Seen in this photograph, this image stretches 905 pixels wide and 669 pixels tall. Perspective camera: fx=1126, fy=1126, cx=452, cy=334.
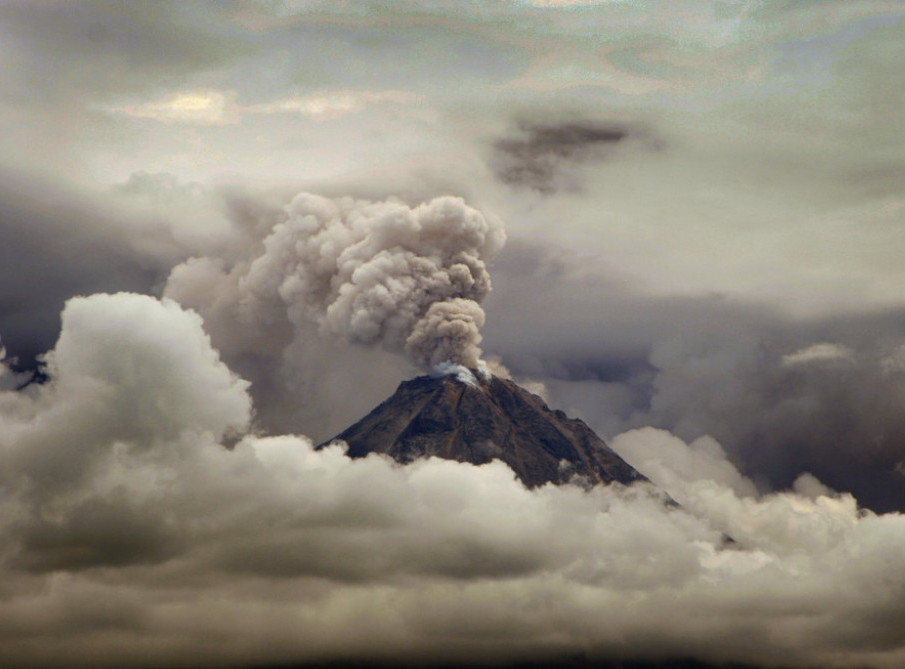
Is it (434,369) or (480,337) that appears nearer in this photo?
(480,337)

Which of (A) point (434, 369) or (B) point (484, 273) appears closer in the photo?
(B) point (484, 273)

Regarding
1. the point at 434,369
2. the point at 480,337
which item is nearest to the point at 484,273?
the point at 480,337

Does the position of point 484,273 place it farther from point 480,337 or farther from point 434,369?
point 434,369
